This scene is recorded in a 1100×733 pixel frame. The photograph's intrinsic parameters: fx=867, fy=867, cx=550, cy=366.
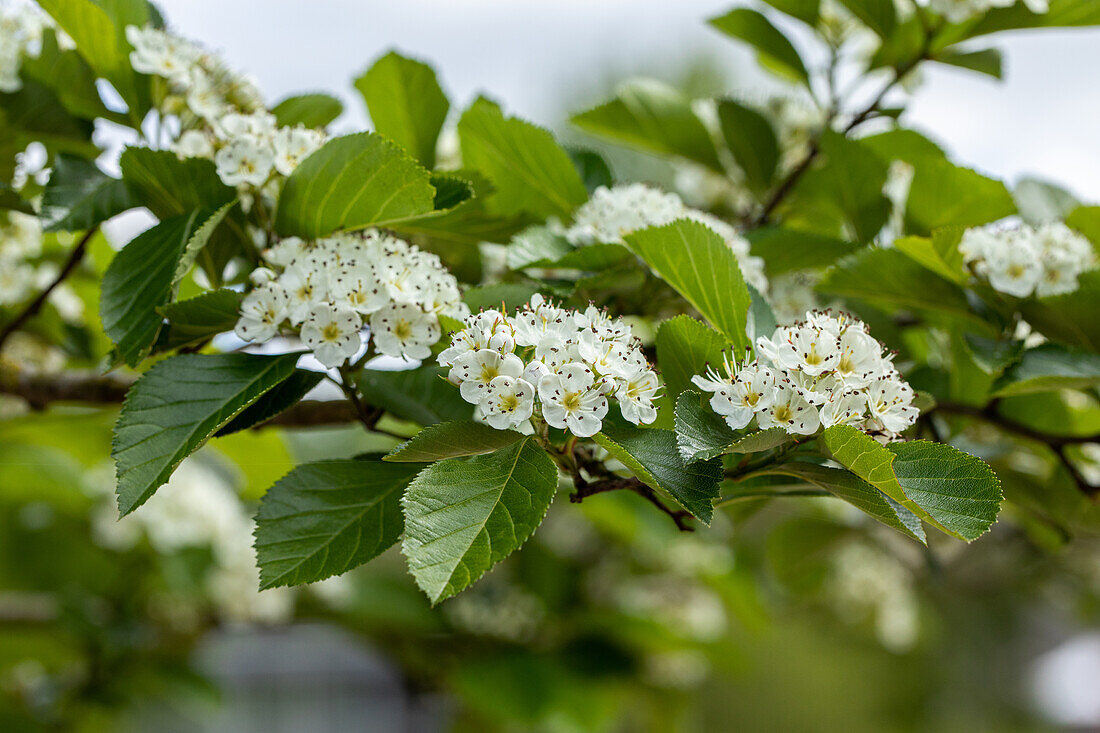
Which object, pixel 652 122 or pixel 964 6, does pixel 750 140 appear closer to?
pixel 652 122

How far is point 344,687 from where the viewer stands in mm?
3941

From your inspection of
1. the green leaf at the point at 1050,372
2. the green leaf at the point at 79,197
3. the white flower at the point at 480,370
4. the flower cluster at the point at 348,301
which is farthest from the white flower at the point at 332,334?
the green leaf at the point at 1050,372

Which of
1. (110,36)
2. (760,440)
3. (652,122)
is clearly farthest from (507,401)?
(652,122)

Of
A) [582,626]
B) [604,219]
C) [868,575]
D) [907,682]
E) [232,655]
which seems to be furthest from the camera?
[907,682]

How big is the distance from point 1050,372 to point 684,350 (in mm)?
317

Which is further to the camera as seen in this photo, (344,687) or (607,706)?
(344,687)

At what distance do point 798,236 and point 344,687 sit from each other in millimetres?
3771

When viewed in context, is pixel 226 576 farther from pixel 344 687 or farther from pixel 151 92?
pixel 344 687

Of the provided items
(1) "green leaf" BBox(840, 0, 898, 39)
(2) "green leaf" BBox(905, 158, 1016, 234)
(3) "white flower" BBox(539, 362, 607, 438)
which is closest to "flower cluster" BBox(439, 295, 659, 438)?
(3) "white flower" BBox(539, 362, 607, 438)

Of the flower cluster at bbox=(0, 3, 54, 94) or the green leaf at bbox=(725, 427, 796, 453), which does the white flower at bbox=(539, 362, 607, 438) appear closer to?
the green leaf at bbox=(725, 427, 796, 453)

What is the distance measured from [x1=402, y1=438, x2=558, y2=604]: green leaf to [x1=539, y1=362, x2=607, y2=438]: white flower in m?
0.03

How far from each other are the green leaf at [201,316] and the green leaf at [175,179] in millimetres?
86

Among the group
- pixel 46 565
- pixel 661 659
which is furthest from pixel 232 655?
pixel 661 659

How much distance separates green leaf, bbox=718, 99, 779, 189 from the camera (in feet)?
2.88
